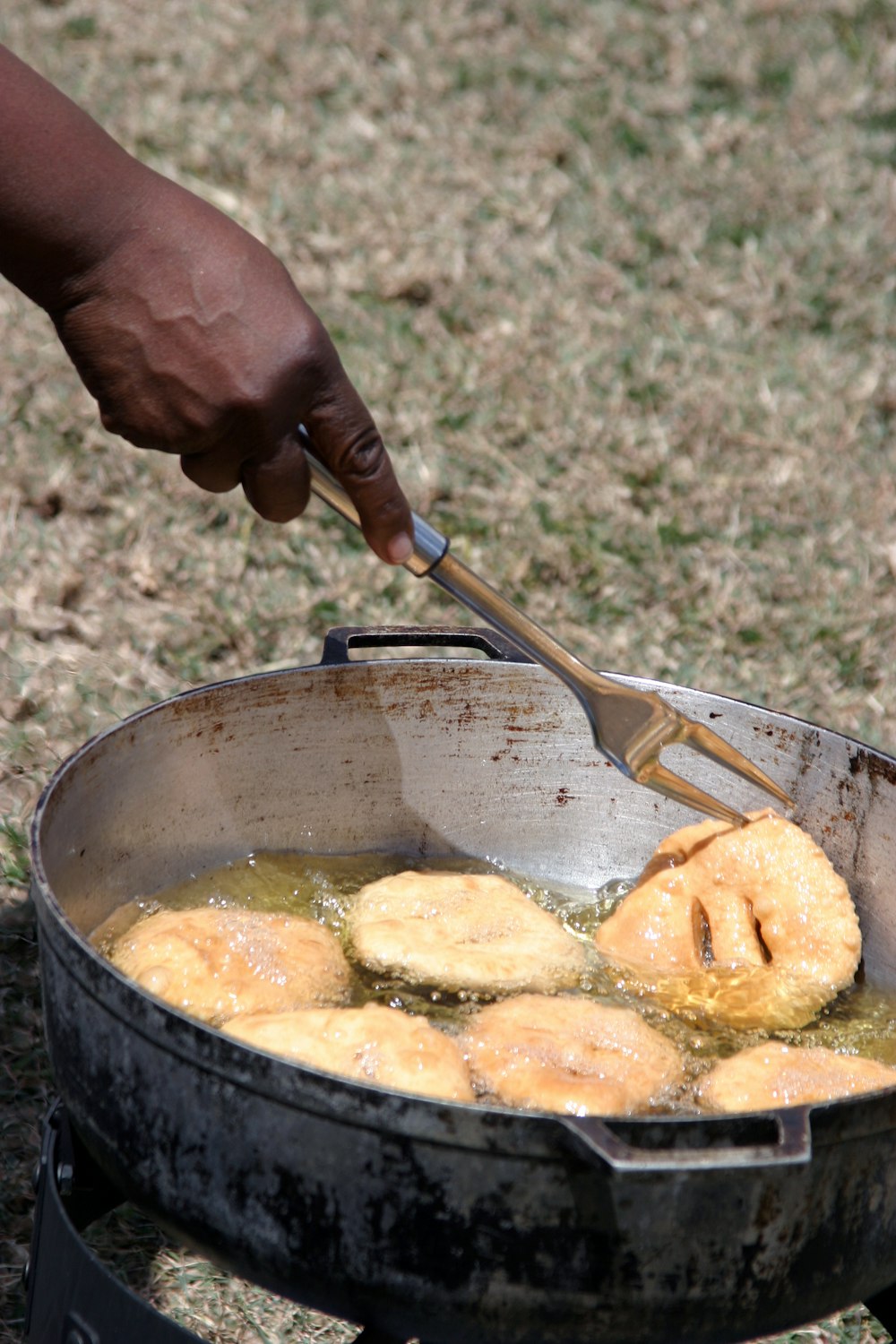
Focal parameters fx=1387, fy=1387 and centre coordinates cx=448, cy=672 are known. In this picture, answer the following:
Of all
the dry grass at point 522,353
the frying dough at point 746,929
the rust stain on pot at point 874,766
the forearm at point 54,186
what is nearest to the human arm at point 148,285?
the forearm at point 54,186

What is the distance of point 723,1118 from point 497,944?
70 cm

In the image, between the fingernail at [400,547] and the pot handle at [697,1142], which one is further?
the fingernail at [400,547]

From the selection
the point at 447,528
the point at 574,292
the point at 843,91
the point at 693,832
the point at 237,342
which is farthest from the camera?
the point at 843,91

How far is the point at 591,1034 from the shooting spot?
64.6 inches

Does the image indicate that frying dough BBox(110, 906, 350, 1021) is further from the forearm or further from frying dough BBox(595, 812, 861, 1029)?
the forearm

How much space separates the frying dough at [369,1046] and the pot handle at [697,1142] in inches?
12.4

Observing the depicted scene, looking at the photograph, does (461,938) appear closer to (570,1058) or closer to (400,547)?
(570,1058)

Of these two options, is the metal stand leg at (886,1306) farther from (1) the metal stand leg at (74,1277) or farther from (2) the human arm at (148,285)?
(2) the human arm at (148,285)

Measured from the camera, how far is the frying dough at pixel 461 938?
184 centimetres

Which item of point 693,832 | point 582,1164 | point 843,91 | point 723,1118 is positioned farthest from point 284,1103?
point 843,91

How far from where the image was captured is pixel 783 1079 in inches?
62.7

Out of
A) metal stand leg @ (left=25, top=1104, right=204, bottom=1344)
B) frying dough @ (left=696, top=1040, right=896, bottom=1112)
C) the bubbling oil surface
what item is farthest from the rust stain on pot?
metal stand leg @ (left=25, top=1104, right=204, bottom=1344)

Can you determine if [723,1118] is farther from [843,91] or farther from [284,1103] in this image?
[843,91]

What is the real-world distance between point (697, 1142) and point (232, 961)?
2.34ft
